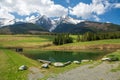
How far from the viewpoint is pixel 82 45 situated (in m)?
186

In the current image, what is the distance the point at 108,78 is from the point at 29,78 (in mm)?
11790

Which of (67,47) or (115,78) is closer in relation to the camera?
(115,78)

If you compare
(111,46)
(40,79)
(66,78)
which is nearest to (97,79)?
(66,78)

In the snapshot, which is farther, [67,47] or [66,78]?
[67,47]

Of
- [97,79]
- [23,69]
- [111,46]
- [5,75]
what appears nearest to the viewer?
[97,79]

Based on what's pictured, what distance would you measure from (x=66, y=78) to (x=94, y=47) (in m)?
152

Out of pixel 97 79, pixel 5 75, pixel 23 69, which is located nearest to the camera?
pixel 97 79

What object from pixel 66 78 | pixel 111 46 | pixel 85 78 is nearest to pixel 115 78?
pixel 85 78

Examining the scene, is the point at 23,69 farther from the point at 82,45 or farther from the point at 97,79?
the point at 82,45

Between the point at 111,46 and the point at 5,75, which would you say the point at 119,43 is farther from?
the point at 5,75

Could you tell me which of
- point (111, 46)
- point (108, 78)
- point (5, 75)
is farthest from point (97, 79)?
point (111, 46)

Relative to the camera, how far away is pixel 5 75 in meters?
36.6

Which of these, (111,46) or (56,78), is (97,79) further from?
(111,46)

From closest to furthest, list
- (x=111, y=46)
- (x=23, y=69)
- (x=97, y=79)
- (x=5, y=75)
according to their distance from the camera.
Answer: (x=97, y=79) < (x=5, y=75) < (x=23, y=69) < (x=111, y=46)
